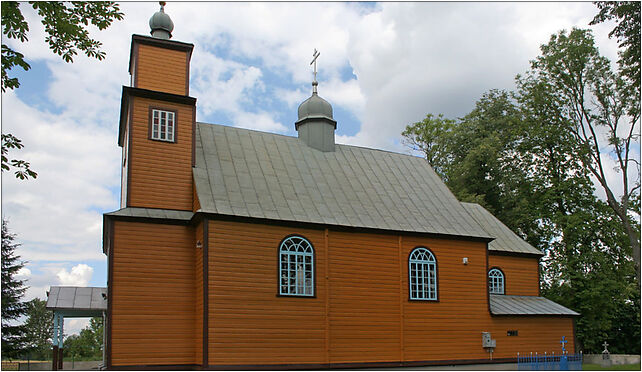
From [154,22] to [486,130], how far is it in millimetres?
20911

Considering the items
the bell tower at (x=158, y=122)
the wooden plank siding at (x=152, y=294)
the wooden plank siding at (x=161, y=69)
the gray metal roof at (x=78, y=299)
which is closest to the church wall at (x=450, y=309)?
the wooden plank siding at (x=152, y=294)

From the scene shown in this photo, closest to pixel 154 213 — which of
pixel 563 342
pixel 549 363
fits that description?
pixel 549 363

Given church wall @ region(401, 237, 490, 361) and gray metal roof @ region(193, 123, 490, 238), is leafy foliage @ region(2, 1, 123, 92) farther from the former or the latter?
church wall @ region(401, 237, 490, 361)

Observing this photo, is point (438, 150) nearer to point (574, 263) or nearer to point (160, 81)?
point (574, 263)

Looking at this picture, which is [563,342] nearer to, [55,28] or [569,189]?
[569,189]

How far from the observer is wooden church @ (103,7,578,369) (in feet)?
53.1

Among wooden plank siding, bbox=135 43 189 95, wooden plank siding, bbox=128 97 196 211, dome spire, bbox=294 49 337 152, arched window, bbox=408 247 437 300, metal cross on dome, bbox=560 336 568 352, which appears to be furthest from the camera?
dome spire, bbox=294 49 337 152

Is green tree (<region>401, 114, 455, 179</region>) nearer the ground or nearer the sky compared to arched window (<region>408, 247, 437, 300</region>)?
nearer the sky

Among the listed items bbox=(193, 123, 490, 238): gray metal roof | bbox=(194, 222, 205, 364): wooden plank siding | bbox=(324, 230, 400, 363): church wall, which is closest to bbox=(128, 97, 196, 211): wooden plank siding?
bbox=(193, 123, 490, 238): gray metal roof

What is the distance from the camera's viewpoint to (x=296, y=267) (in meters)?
17.5

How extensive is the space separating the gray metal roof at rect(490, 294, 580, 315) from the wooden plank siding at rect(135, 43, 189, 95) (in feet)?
41.2

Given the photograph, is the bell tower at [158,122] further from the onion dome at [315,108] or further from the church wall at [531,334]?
the church wall at [531,334]

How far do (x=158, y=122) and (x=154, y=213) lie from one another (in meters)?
2.83

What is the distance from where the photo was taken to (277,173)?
19734mm
